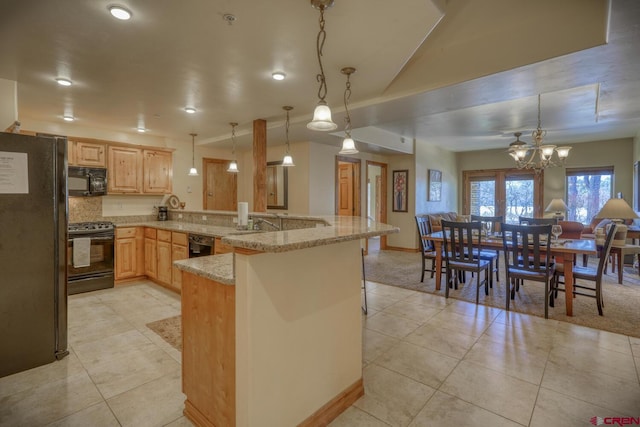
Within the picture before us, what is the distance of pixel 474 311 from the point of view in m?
3.48

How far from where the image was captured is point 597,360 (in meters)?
2.41

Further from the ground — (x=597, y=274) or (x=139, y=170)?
(x=139, y=170)

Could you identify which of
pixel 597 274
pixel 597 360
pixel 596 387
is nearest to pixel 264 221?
pixel 596 387

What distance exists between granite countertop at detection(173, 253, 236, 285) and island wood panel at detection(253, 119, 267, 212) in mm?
2565

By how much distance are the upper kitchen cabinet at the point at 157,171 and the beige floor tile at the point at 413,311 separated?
443 cm

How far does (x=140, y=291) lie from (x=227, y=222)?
151cm

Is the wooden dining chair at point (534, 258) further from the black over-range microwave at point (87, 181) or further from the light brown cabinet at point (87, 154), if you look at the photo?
the light brown cabinet at point (87, 154)

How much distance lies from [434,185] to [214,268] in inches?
286

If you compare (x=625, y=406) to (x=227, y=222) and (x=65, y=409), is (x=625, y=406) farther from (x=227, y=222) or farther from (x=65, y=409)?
(x=227, y=222)

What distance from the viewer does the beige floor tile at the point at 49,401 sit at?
180cm

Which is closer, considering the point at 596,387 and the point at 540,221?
the point at 596,387

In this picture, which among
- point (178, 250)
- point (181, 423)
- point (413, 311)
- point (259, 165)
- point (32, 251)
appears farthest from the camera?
point (259, 165)

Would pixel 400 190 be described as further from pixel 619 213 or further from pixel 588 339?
pixel 588 339

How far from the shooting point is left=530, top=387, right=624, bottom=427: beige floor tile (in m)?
1.75
